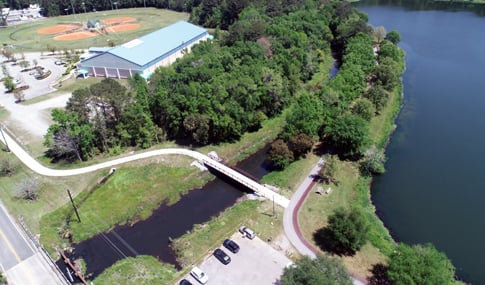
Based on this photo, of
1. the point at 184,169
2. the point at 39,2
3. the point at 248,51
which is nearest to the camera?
the point at 184,169

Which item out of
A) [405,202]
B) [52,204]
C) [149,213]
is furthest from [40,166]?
[405,202]

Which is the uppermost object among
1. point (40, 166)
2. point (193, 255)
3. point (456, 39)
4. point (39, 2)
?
point (39, 2)

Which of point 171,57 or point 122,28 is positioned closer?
point 171,57

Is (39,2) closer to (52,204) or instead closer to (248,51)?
(248,51)

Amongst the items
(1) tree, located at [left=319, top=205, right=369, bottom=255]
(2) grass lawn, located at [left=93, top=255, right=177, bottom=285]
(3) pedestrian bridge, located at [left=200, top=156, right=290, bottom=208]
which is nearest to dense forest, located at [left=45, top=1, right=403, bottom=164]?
(3) pedestrian bridge, located at [left=200, top=156, right=290, bottom=208]

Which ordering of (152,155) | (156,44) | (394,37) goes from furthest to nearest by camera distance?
(156,44), (394,37), (152,155)

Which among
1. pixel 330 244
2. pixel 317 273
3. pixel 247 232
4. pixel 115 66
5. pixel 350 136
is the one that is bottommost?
pixel 330 244

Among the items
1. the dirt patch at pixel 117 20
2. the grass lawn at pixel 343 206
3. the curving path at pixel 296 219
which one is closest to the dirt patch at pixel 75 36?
the dirt patch at pixel 117 20

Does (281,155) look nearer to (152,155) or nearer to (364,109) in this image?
(364,109)

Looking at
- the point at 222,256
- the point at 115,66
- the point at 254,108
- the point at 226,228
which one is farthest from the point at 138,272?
the point at 115,66
